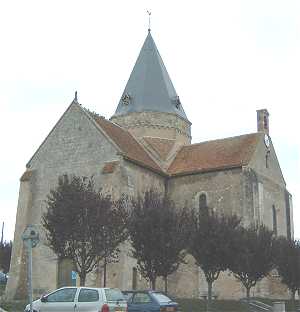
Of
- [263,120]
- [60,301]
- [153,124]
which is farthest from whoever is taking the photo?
[153,124]

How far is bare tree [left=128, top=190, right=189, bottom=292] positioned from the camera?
73.9ft

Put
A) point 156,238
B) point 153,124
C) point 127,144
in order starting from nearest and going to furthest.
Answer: point 156,238, point 127,144, point 153,124

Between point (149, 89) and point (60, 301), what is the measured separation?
2726 centimetres

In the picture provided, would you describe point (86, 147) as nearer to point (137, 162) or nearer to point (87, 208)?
point (137, 162)

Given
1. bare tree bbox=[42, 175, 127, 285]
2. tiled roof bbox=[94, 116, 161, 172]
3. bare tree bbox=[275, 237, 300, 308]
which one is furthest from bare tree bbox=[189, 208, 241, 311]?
tiled roof bbox=[94, 116, 161, 172]

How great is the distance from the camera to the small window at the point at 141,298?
17.5m

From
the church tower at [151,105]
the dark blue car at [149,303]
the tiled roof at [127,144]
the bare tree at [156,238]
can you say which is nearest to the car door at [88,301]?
the dark blue car at [149,303]

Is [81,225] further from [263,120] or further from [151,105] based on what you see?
[263,120]

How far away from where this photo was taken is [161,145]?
37.4 metres

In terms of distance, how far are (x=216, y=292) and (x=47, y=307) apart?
18.4m

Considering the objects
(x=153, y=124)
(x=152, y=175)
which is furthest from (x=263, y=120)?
(x=152, y=175)

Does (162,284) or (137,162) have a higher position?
(137,162)

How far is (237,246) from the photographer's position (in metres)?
25.1

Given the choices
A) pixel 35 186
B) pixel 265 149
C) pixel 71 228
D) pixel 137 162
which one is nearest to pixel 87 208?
pixel 71 228
